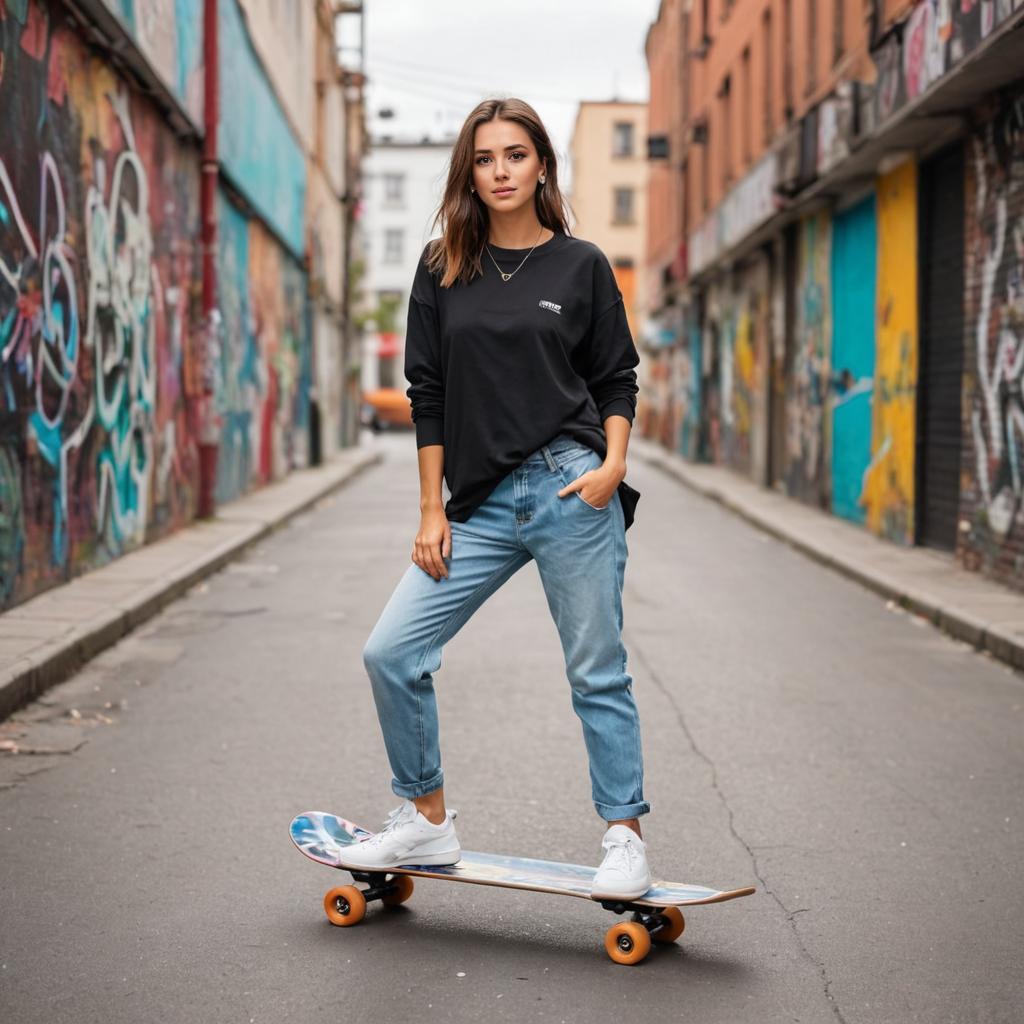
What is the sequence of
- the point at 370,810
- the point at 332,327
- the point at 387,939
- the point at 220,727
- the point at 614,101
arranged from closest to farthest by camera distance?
the point at 387,939
the point at 370,810
the point at 220,727
the point at 332,327
the point at 614,101

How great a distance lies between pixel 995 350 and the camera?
1054cm

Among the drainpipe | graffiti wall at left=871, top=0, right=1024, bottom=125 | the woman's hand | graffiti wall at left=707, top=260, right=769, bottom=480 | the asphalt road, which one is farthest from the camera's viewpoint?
graffiti wall at left=707, top=260, right=769, bottom=480

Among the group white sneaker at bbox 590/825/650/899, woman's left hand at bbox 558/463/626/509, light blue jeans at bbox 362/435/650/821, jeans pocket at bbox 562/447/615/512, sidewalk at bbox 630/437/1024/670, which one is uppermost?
jeans pocket at bbox 562/447/615/512

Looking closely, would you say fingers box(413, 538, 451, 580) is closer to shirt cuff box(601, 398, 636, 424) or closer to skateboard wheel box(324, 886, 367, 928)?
shirt cuff box(601, 398, 636, 424)

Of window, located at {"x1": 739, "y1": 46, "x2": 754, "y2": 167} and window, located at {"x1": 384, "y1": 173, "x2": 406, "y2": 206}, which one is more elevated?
window, located at {"x1": 384, "y1": 173, "x2": 406, "y2": 206}

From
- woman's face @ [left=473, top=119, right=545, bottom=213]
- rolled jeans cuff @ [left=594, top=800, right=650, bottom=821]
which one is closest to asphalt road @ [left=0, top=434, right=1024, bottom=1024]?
rolled jeans cuff @ [left=594, top=800, right=650, bottom=821]

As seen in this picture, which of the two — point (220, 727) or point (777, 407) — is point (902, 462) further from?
point (220, 727)

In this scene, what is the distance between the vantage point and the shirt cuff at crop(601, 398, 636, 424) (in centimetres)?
376

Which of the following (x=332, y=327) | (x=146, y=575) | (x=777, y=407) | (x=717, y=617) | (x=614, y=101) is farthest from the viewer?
(x=614, y=101)

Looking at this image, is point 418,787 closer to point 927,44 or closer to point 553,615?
point 553,615

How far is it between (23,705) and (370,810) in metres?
2.37

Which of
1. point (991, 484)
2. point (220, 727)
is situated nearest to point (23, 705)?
point (220, 727)

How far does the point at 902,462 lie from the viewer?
45.1 ft

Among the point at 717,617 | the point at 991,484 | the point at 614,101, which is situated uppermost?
the point at 614,101
